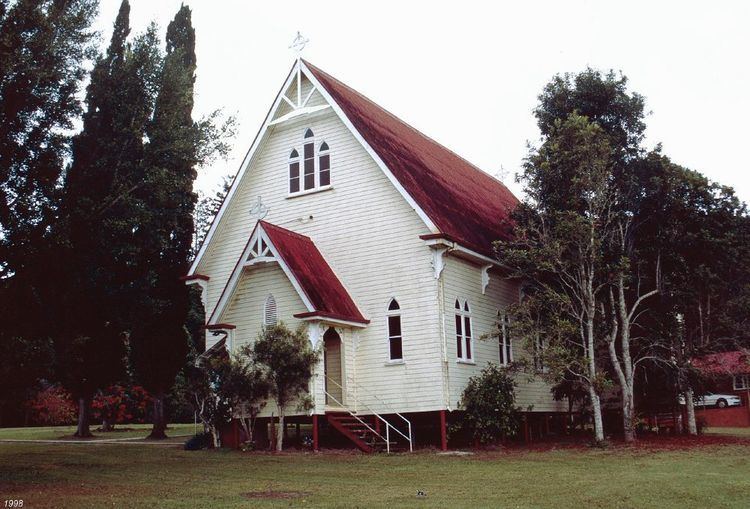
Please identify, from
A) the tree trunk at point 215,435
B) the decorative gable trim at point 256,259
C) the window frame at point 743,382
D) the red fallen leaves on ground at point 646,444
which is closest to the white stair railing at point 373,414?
the red fallen leaves on ground at point 646,444

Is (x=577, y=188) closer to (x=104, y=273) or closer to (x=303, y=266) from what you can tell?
(x=303, y=266)

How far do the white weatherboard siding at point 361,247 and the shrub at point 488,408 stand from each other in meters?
1.21

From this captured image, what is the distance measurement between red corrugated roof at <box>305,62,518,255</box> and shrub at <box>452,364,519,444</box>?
15.1 ft

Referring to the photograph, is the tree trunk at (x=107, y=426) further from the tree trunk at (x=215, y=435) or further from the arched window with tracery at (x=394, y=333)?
the arched window with tracery at (x=394, y=333)

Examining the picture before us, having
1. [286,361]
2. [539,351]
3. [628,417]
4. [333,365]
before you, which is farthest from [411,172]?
[628,417]

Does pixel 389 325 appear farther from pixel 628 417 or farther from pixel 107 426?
pixel 107 426

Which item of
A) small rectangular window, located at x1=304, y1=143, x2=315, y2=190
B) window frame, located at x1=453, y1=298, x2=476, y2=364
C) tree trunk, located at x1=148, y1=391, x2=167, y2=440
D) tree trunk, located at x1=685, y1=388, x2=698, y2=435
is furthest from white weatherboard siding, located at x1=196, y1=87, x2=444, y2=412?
tree trunk, located at x1=685, y1=388, x2=698, y2=435

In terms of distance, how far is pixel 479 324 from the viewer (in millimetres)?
28453

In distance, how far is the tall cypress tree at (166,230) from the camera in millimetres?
31562

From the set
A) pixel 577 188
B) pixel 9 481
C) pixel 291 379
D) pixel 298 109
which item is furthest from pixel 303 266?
pixel 9 481

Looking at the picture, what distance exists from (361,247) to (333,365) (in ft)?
13.8

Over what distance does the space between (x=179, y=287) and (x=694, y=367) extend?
2114 centimetres

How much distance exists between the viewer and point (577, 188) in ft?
85.0

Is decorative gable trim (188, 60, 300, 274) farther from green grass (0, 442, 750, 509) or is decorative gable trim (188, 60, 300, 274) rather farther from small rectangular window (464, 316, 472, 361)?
small rectangular window (464, 316, 472, 361)
